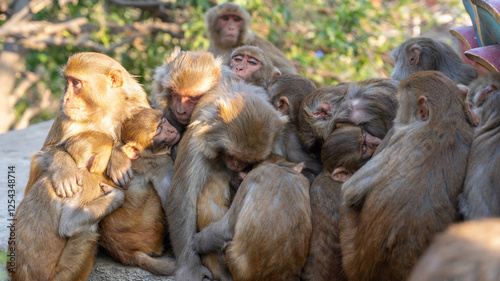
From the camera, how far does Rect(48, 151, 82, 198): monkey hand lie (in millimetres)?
3795

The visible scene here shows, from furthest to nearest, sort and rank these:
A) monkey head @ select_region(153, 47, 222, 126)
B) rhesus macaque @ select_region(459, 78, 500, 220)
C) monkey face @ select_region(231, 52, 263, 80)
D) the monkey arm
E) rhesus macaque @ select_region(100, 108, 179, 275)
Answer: monkey face @ select_region(231, 52, 263, 80) → monkey head @ select_region(153, 47, 222, 126) → rhesus macaque @ select_region(100, 108, 179, 275) → the monkey arm → rhesus macaque @ select_region(459, 78, 500, 220)

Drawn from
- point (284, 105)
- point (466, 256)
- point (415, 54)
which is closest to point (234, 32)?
point (284, 105)

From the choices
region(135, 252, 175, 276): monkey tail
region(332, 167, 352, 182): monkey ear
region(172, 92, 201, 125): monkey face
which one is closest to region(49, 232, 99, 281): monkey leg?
region(135, 252, 175, 276): monkey tail

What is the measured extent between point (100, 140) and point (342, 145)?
186 cm

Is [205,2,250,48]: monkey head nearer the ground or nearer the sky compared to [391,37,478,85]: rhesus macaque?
nearer the ground

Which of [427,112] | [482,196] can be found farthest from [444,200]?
[427,112]

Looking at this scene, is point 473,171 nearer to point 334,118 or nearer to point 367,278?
point 367,278

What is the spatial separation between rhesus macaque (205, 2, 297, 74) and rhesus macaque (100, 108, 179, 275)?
3.73m

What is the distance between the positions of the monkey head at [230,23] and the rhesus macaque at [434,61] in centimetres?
368

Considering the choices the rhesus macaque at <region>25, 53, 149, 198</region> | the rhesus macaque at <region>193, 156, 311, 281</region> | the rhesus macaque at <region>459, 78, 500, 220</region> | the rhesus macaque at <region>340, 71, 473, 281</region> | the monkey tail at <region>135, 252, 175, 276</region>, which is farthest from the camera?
the rhesus macaque at <region>25, 53, 149, 198</region>

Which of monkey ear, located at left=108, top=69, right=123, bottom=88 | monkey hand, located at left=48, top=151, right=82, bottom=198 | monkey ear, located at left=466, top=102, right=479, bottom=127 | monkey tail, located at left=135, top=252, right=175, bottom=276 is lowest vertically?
monkey tail, located at left=135, top=252, right=175, bottom=276

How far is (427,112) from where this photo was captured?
310cm

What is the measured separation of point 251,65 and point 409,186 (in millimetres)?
2852

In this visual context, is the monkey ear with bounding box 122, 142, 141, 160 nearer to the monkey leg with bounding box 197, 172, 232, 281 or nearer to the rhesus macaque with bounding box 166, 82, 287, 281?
the rhesus macaque with bounding box 166, 82, 287, 281
